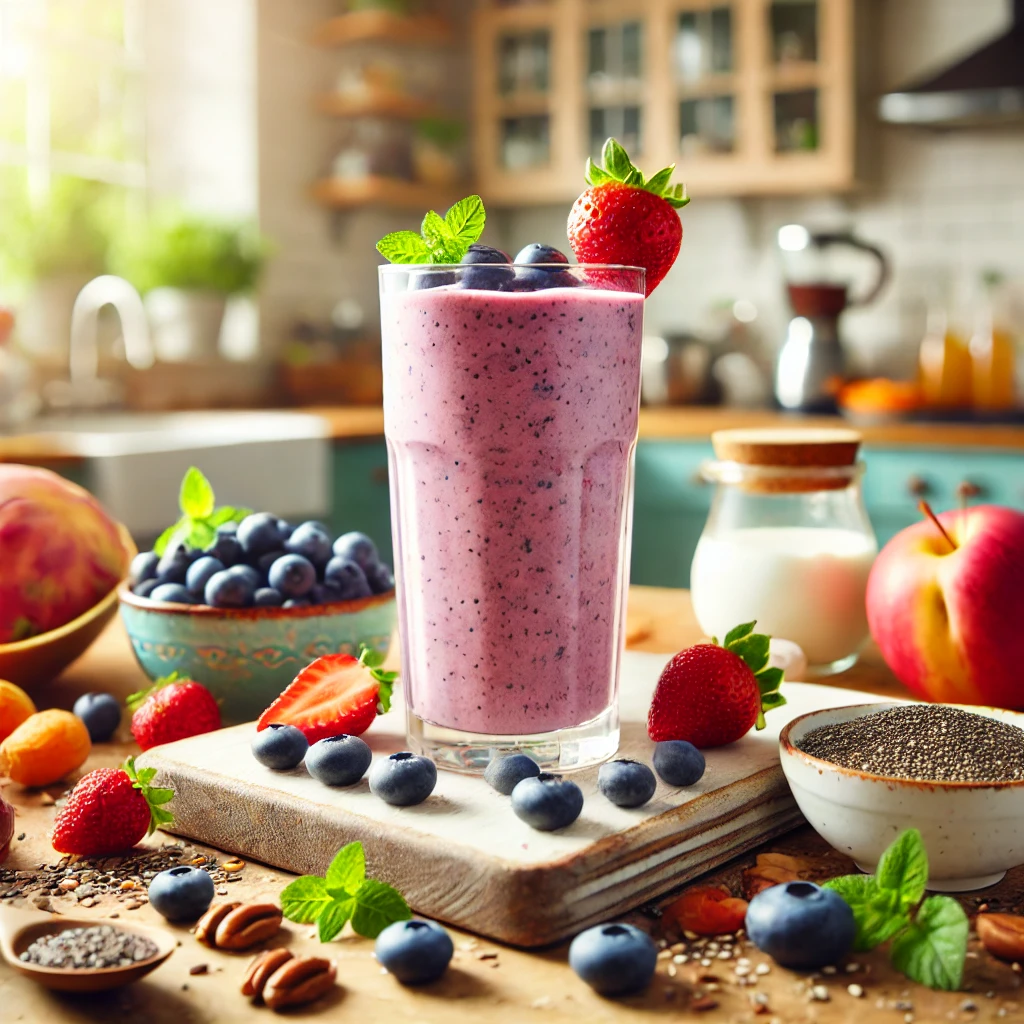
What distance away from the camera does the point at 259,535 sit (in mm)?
1063

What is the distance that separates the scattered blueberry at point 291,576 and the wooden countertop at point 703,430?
1.71 meters

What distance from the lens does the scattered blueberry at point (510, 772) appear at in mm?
756

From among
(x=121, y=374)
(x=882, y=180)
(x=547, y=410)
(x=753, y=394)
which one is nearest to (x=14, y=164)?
(x=121, y=374)

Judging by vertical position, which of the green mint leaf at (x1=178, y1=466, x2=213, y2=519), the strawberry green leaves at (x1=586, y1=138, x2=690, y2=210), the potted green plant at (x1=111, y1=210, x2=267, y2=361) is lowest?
the green mint leaf at (x1=178, y1=466, x2=213, y2=519)

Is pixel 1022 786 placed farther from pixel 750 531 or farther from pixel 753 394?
pixel 753 394

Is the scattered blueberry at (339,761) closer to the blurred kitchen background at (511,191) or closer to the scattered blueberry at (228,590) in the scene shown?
the scattered blueberry at (228,590)

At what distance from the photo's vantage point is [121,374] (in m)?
3.61

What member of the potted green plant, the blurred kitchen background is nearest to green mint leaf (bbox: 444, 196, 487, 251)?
the blurred kitchen background

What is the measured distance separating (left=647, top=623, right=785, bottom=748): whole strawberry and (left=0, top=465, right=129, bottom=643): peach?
1.81 feet

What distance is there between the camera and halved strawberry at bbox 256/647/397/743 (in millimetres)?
854

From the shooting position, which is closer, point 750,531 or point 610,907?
point 610,907

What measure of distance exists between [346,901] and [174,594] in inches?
17.4

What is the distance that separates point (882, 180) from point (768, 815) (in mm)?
3535

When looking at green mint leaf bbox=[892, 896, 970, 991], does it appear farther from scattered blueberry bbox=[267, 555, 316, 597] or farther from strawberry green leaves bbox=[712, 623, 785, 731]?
scattered blueberry bbox=[267, 555, 316, 597]
